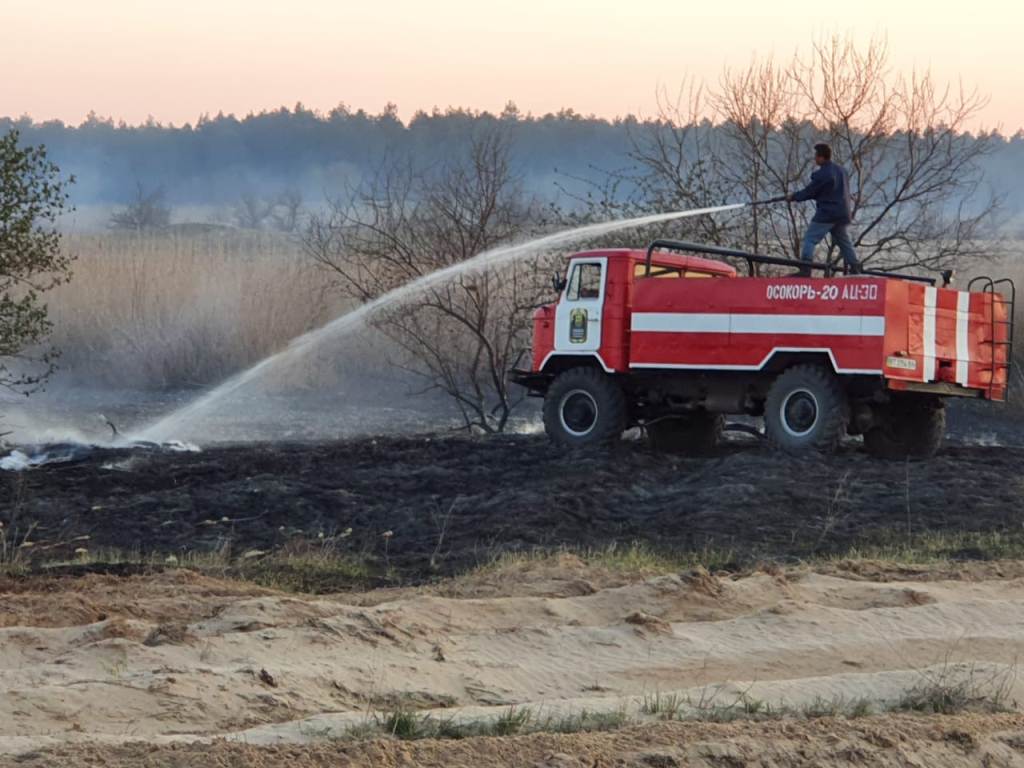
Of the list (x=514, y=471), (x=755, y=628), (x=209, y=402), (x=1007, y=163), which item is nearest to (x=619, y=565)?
(x=755, y=628)

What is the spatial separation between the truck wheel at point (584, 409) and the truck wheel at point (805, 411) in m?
1.85

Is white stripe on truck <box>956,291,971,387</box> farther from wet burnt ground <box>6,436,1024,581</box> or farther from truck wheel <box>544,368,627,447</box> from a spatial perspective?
truck wheel <box>544,368,627,447</box>

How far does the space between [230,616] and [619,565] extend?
3.64 metres

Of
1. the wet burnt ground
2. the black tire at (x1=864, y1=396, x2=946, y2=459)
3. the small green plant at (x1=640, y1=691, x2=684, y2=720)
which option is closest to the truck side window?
the wet burnt ground

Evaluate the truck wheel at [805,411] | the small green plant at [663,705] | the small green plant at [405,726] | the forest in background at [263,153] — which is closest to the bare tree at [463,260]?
the truck wheel at [805,411]

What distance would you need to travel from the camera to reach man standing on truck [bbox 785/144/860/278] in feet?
59.7

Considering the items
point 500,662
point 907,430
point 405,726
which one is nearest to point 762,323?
point 907,430

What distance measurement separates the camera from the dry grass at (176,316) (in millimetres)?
30500

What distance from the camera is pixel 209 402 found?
27906mm

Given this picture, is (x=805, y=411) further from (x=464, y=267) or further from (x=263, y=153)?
(x=263, y=153)

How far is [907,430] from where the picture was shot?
63.2 feet

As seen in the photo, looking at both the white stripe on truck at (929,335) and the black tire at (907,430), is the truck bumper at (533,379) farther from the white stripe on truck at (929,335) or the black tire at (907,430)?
the white stripe on truck at (929,335)

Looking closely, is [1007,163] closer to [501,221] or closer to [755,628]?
[501,221]

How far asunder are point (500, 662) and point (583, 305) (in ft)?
35.7
